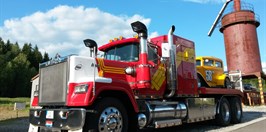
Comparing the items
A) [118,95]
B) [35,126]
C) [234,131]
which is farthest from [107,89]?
[234,131]

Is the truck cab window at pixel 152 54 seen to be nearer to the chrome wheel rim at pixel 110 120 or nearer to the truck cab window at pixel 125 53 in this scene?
the truck cab window at pixel 125 53

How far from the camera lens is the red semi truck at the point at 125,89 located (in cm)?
650

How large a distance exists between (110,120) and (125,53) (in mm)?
2756

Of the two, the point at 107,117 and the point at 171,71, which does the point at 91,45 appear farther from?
the point at 107,117

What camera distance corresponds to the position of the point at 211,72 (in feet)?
49.3

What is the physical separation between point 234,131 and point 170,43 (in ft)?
12.4

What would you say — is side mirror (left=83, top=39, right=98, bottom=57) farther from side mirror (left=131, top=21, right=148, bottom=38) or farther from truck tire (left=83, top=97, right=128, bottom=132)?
truck tire (left=83, top=97, right=128, bottom=132)

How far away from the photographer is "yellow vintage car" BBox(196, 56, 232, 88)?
14340mm

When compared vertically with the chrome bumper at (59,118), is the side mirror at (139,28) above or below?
above

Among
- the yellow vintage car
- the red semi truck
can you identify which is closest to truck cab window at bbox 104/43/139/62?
the red semi truck

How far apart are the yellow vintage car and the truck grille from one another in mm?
8604

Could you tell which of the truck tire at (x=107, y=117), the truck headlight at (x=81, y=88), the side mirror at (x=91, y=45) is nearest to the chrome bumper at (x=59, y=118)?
the truck tire at (x=107, y=117)

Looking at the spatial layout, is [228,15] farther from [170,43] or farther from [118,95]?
[118,95]

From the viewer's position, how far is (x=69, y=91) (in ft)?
22.0
